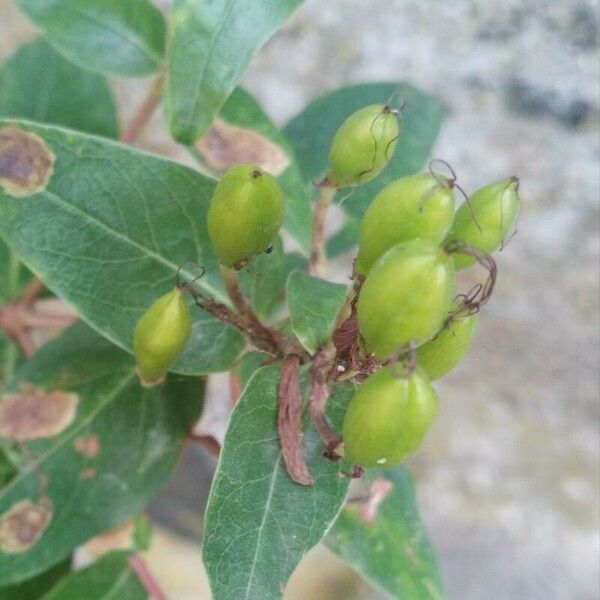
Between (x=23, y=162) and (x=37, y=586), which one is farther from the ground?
(x=23, y=162)

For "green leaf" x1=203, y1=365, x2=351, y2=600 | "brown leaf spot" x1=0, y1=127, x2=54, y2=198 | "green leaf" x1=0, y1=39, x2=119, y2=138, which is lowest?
"green leaf" x1=203, y1=365, x2=351, y2=600

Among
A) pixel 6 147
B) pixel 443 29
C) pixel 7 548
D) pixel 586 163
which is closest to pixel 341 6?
pixel 443 29

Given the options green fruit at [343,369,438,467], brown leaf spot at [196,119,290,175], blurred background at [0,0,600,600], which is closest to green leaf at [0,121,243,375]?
brown leaf spot at [196,119,290,175]

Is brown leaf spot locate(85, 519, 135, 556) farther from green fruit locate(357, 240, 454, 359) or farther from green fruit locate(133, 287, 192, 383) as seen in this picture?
green fruit locate(357, 240, 454, 359)

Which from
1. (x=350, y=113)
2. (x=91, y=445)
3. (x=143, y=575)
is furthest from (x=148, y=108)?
(x=143, y=575)

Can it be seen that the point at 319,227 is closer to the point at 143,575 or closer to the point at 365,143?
the point at 365,143

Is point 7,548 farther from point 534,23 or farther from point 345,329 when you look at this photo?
point 534,23
